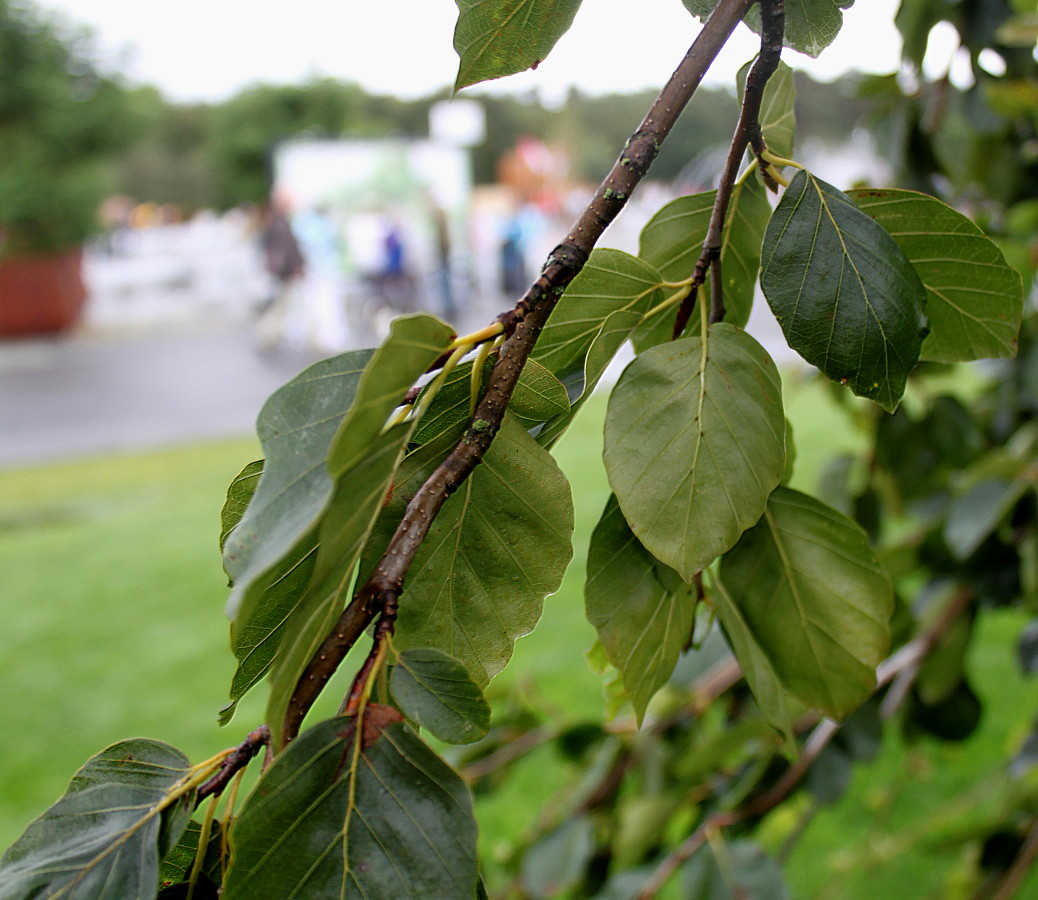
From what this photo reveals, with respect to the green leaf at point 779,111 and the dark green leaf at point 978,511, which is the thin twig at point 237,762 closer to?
the green leaf at point 779,111

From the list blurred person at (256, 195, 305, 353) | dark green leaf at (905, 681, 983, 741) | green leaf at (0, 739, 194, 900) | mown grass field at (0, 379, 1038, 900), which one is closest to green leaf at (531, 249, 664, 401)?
green leaf at (0, 739, 194, 900)

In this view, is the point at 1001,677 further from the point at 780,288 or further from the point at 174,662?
the point at 780,288

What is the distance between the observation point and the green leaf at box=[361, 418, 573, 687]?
1.15 ft

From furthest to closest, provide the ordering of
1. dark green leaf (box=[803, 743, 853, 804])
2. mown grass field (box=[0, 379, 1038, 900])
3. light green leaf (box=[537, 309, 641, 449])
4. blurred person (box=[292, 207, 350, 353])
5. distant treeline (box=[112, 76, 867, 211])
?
1. distant treeline (box=[112, 76, 867, 211])
2. blurred person (box=[292, 207, 350, 353])
3. mown grass field (box=[0, 379, 1038, 900])
4. dark green leaf (box=[803, 743, 853, 804])
5. light green leaf (box=[537, 309, 641, 449])

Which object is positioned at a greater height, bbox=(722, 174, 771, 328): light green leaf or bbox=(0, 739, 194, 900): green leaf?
bbox=(722, 174, 771, 328): light green leaf

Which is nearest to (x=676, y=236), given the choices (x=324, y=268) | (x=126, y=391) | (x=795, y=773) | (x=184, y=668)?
(x=795, y=773)

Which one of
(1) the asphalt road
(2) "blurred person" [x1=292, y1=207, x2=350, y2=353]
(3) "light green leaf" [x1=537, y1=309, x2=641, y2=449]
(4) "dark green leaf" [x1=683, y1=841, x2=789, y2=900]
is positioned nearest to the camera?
(3) "light green leaf" [x1=537, y1=309, x2=641, y2=449]

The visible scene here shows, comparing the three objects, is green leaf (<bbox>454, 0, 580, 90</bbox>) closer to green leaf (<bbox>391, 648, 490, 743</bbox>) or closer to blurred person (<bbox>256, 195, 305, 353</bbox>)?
green leaf (<bbox>391, 648, 490, 743</bbox>)

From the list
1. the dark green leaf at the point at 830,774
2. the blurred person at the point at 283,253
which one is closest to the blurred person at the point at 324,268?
the blurred person at the point at 283,253

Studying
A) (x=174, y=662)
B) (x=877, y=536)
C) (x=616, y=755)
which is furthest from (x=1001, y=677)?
(x=174, y=662)

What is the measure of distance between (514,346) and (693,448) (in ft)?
0.26

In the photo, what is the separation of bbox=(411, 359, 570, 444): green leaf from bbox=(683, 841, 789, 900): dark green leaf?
69 centimetres

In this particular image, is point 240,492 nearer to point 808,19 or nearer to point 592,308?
point 592,308

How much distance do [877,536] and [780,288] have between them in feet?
3.32
